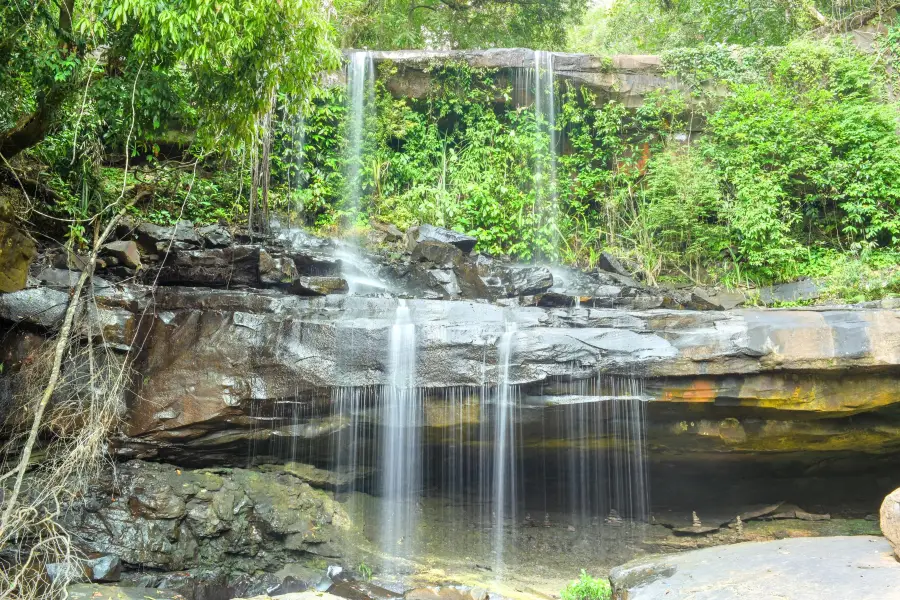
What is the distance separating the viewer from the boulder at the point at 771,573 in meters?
5.12

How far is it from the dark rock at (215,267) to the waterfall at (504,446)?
3.83 metres

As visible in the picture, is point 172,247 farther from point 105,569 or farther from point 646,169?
point 646,169

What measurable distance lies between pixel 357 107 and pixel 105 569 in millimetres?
10776

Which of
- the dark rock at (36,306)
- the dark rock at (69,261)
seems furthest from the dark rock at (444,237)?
the dark rock at (36,306)

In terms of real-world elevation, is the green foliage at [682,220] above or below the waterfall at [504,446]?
above

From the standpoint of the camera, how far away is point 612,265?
42.3 ft

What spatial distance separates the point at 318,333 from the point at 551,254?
7.42m

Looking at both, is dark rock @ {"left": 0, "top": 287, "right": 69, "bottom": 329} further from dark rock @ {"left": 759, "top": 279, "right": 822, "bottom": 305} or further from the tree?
dark rock @ {"left": 759, "top": 279, "right": 822, "bottom": 305}

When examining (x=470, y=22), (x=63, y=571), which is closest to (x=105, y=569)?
(x=63, y=571)

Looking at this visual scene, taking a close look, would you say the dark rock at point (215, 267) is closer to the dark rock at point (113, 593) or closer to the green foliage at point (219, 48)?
the green foliage at point (219, 48)

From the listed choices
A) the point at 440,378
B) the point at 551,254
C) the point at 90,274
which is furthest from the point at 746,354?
the point at 90,274

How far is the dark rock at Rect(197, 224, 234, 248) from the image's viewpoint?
1025 centimetres

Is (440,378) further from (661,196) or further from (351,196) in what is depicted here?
(661,196)

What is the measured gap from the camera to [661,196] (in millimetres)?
14531
